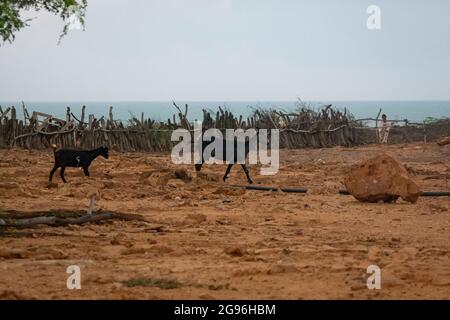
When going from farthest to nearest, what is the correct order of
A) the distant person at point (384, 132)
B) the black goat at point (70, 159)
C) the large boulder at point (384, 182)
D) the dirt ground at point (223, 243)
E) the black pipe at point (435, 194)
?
the distant person at point (384, 132) < the black goat at point (70, 159) < the black pipe at point (435, 194) < the large boulder at point (384, 182) < the dirt ground at point (223, 243)

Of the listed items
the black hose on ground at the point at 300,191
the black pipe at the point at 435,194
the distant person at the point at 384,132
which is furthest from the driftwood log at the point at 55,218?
the distant person at the point at 384,132

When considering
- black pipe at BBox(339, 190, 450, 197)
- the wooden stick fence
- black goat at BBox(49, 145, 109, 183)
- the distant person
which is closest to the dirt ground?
black pipe at BBox(339, 190, 450, 197)

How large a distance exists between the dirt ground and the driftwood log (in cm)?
15

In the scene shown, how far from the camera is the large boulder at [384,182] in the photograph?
13.0 metres

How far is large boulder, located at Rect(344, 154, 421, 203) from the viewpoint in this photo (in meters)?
13.0

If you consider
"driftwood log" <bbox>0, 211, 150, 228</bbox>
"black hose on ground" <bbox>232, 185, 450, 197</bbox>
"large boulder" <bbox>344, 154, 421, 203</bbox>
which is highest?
"large boulder" <bbox>344, 154, 421, 203</bbox>

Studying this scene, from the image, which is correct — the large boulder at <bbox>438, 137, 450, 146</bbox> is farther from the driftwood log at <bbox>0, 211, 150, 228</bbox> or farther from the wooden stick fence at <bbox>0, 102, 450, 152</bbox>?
the driftwood log at <bbox>0, 211, 150, 228</bbox>

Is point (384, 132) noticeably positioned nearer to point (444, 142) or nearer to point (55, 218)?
point (444, 142)

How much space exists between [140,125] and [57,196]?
10653 mm

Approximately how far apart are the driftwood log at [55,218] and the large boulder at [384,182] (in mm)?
3902

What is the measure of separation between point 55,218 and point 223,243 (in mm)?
2373

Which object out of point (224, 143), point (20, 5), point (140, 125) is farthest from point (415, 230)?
point (140, 125)

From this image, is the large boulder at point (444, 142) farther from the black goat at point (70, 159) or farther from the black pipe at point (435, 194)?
the black goat at point (70, 159)
